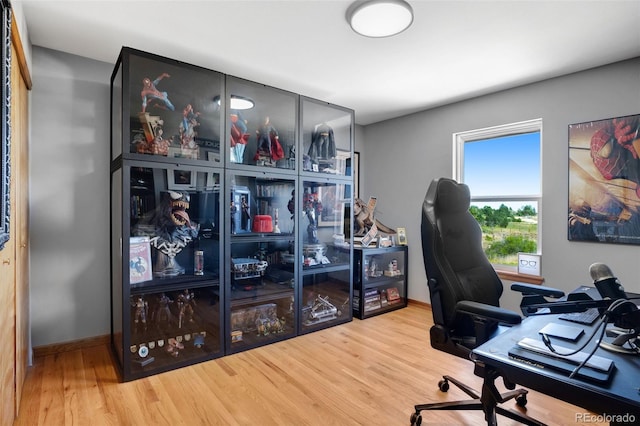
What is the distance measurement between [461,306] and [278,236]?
182 centimetres

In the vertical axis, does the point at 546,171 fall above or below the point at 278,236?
above

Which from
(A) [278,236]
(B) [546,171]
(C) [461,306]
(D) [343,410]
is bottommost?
(D) [343,410]

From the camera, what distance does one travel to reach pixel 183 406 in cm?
197

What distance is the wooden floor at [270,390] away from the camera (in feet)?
6.14

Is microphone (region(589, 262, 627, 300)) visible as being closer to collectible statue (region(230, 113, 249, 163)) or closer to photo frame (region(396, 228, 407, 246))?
collectible statue (region(230, 113, 249, 163))

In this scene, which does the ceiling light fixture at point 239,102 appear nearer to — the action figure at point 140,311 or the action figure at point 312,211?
the action figure at point 312,211

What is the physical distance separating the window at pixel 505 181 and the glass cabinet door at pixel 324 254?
1.46 m

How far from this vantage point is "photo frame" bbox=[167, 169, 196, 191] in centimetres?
258

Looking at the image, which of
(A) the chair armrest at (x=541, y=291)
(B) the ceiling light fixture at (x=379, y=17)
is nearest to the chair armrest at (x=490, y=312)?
(A) the chair armrest at (x=541, y=291)

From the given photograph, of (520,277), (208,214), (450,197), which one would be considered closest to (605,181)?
(520,277)

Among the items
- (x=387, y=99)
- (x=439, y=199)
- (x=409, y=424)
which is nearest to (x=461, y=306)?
(x=439, y=199)

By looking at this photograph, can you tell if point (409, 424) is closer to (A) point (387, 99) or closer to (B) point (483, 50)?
(B) point (483, 50)

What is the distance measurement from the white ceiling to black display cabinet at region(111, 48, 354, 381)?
229 mm

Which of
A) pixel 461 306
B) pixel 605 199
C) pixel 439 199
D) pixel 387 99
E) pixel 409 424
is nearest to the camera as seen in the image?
pixel 461 306
